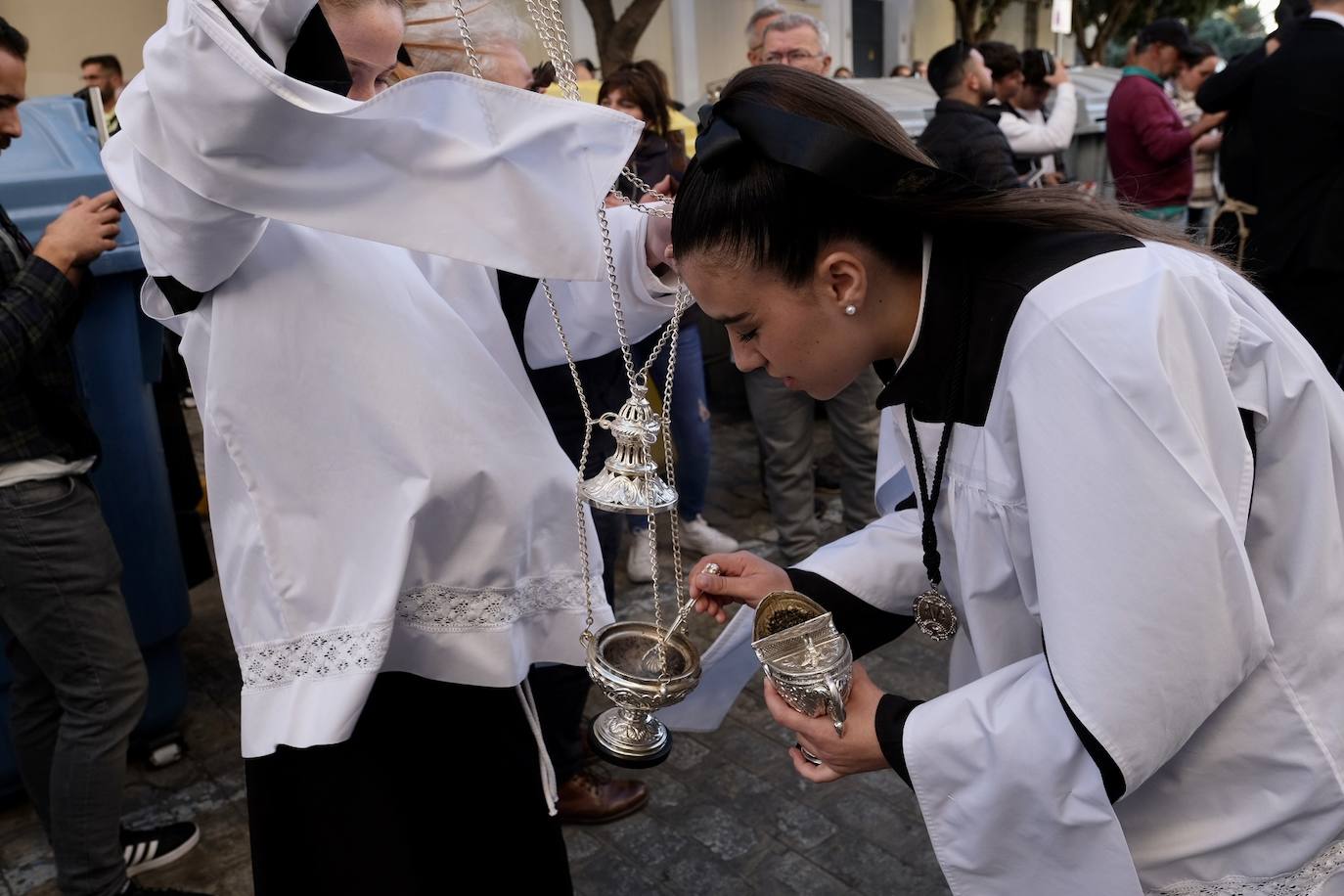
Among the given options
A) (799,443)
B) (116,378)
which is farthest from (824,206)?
(799,443)

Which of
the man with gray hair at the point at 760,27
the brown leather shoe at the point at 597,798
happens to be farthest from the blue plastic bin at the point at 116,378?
the man with gray hair at the point at 760,27

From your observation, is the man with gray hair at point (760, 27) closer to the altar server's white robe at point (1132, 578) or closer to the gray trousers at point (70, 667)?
the gray trousers at point (70, 667)

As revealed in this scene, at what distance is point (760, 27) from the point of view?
488 cm

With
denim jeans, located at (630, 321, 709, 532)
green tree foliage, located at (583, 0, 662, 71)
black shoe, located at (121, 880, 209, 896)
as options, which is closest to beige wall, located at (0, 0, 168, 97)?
green tree foliage, located at (583, 0, 662, 71)

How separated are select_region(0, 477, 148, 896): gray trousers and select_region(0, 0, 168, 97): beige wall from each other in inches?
400

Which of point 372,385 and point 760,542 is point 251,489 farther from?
point 760,542

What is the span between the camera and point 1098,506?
3.76ft

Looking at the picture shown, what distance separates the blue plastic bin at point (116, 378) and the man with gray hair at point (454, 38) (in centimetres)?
127

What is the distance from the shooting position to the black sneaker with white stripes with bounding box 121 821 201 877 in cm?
271

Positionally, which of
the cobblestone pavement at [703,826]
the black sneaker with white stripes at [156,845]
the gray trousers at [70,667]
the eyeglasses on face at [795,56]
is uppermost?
the eyeglasses on face at [795,56]

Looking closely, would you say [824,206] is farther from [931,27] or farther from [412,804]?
[931,27]

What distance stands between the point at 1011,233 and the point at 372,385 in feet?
2.82

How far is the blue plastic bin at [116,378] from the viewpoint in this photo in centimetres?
274

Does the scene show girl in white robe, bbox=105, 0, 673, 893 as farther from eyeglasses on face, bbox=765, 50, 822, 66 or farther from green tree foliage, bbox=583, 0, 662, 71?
green tree foliage, bbox=583, 0, 662, 71
